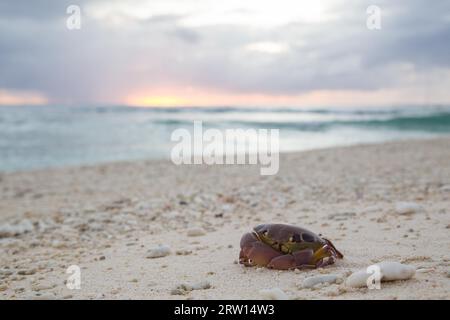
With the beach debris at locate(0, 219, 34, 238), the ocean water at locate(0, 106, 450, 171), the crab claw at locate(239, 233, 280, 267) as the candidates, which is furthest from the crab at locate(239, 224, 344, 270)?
the ocean water at locate(0, 106, 450, 171)

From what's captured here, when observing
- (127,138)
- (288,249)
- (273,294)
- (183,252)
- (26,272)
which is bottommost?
(26,272)

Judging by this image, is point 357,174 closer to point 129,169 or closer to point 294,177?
point 294,177

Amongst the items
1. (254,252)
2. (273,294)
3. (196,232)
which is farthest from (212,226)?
(273,294)

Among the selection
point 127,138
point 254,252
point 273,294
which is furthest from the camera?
point 127,138

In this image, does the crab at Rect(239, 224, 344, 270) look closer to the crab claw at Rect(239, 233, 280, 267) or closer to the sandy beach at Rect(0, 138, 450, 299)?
the crab claw at Rect(239, 233, 280, 267)

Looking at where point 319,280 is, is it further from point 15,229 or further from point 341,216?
point 15,229
